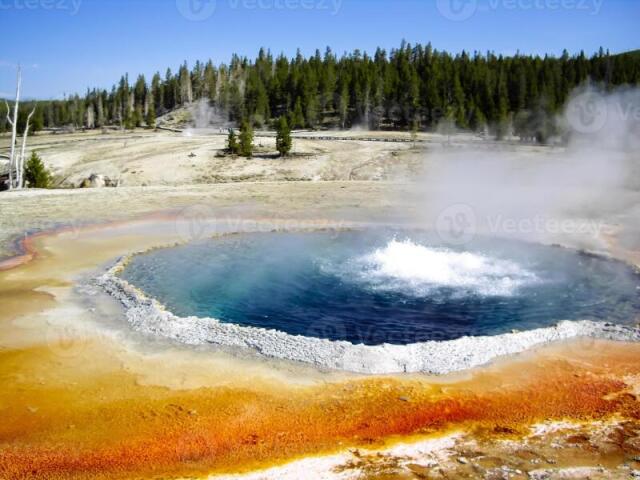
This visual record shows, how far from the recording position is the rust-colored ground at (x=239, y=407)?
5520 mm

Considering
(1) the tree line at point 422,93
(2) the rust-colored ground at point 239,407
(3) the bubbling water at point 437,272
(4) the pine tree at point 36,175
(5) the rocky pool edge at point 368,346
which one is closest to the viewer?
(2) the rust-colored ground at point 239,407

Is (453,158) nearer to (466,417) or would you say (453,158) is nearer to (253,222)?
(253,222)

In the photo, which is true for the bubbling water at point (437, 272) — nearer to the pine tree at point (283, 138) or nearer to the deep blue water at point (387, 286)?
the deep blue water at point (387, 286)

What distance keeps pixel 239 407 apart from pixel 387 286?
17.5 ft

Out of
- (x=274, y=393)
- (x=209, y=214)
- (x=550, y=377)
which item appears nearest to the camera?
(x=274, y=393)

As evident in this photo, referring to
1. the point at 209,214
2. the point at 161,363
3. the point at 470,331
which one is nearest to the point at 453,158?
the point at 209,214

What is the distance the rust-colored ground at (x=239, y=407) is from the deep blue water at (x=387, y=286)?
1.74m

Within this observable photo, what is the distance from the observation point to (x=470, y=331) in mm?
8977

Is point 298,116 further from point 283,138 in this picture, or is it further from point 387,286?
point 387,286

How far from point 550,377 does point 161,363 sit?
16.6ft

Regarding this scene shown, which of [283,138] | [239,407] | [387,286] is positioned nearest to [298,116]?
[283,138]

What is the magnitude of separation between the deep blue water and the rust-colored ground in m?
1.74

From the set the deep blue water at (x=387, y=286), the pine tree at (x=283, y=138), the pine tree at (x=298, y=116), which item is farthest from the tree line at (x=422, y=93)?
the deep blue water at (x=387, y=286)

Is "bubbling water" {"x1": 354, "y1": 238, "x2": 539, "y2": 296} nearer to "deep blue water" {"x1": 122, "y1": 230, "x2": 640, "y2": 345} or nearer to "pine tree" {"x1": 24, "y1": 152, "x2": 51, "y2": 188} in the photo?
"deep blue water" {"x1": 122, "y1": 230, "x2": 640, "y2": 345}
